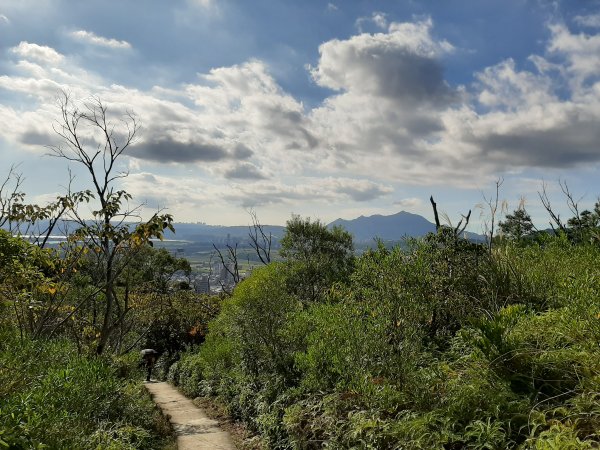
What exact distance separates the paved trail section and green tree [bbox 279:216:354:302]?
5760mm

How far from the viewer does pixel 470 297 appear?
8570 millimetres

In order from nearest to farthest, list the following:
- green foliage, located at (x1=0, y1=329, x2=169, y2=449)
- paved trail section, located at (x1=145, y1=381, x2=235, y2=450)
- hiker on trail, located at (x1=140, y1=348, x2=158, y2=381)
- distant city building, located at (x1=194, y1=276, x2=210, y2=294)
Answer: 1. green foliage, located at (x1=0, y1=329, x2=169, y2=449)
2. paved trail section, located at (x1=145, y1=381, x2=235, y2=450)
3. hiker on trail, located at (x1=140, y1=348, x2=158, y2=381)
4. distant city building, located at (x1=194, y1=276, x2=210, y2=294)

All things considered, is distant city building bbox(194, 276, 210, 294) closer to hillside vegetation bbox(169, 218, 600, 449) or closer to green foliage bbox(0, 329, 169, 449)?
hillside vegetation bbox(169, 218, 600, 449)

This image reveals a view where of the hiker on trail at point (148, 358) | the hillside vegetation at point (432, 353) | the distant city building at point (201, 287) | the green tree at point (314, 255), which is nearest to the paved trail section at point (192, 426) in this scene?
the hillside vegetation at point (432, 353)

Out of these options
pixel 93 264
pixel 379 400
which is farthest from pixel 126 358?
pixel 93 264

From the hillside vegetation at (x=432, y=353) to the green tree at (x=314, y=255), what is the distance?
5.49m

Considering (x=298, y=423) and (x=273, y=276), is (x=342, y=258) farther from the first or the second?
(x=298, y=423)

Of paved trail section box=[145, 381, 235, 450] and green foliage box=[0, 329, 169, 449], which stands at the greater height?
green foliage box=[0, 329, 169, 449]

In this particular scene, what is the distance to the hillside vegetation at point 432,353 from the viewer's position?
4.89 metres

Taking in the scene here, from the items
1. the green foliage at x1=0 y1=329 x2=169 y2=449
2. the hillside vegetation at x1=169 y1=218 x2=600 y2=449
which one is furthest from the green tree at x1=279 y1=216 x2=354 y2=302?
the green foliage at x1=0 y1=329 x2=169 y2=449

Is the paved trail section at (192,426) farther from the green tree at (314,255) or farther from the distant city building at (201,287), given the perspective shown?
the distant city building at (201,287)

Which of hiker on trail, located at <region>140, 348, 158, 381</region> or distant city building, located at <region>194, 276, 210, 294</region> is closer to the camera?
hiker on trail, located at <region>140, 348, 158, 381</region>

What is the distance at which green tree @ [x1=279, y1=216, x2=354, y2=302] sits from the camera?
17094mm

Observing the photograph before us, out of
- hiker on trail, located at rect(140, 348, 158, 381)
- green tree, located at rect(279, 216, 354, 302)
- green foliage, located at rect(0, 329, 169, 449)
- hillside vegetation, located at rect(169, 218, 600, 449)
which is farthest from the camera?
hiker on trail, located at rect(140, 348, 158, 381)
